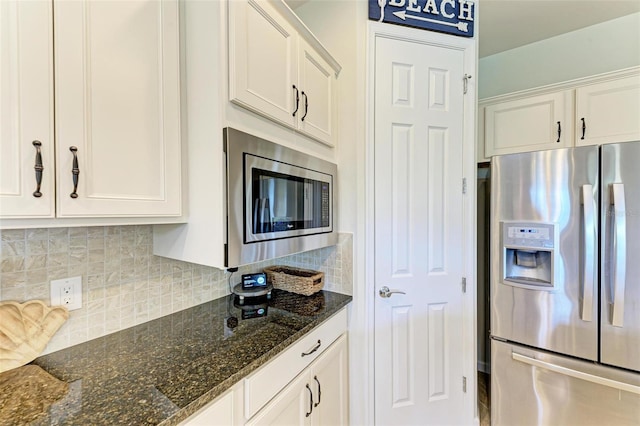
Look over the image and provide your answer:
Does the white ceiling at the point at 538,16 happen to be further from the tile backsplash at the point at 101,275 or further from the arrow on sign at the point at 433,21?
the tile backsplash at the point at 101,275

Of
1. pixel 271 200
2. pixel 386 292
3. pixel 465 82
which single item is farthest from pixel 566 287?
pixel 271 200

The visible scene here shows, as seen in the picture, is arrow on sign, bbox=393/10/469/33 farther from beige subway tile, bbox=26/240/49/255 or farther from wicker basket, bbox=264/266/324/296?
beige subway tile, bbox=26/240/49/255

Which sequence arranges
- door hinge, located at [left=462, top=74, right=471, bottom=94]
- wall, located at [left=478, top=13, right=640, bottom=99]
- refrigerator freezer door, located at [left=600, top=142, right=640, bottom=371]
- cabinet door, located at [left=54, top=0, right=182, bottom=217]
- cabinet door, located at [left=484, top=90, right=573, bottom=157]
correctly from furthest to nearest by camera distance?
wall, located at [left=478, top=13, right=640, bottom=99] < cabinet door, located at [left=484, top=90, right=573, bottom=157] < door hinge, located at [left=462, top=74, right=471, bottom=94] < refrigerator freezer door, located at [left=600, top=142, right=640, bottom=371] < cabinet door, located at [left=54, top=0, right=182, bottom=217]

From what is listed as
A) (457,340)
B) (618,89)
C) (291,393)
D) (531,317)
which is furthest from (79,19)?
(618,89)

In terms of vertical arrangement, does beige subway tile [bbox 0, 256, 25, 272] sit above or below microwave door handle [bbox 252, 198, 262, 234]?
below

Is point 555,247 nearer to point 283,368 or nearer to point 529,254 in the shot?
point 529,254

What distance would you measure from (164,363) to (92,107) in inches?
31.8

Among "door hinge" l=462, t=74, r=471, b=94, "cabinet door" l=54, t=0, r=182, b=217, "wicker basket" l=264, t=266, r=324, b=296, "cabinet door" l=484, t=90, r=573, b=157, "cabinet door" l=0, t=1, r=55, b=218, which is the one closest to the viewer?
"cabinet door" l=0, t=1, r=55, b=218

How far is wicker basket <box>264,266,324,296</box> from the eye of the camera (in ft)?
5.41

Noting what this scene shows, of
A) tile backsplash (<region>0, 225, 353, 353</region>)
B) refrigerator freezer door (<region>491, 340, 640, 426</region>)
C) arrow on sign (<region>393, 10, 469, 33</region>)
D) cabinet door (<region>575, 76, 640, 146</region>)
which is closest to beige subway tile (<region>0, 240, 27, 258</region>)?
tile backsplash (<region>0, 225, 353, 353</region>)

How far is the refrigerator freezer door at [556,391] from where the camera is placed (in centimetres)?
150

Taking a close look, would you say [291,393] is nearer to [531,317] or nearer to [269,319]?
[269,319]

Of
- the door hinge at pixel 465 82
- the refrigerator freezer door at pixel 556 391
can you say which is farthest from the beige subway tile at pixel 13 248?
the refrigerator freezer door at pixel 556 391

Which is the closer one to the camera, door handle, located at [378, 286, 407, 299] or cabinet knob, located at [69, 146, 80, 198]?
cabinet knob, located at [69, 146, 80, 198]
